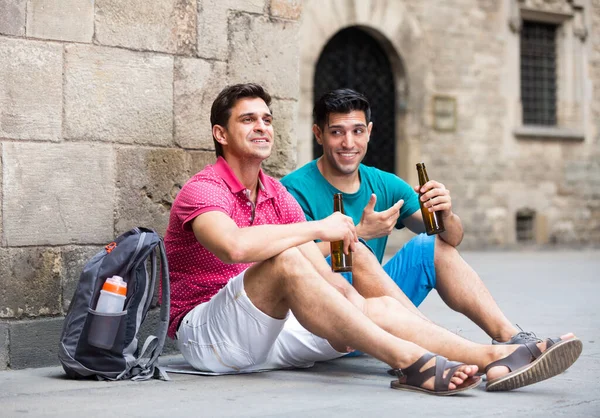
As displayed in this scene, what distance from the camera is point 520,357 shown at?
4.02 metres

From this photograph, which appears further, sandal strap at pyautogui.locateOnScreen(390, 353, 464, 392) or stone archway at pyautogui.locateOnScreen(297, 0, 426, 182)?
stone archway at pyautogui.locateOnScreen(297, 0, 426, 182)

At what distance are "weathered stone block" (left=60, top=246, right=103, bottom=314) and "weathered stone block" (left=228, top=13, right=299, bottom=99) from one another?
4.16ft

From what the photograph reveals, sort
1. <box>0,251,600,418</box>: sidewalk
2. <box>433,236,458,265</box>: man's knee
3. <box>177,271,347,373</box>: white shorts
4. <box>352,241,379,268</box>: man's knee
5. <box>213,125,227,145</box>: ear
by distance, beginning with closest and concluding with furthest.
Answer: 1. <box>0,251,600,418</box>: sidewalk
2. <box>177,271,347,373</box>: white shorts
3. <box>352,241,379,268</box>: man's knee
4. <box>213,125,227,145</box>: ear
5. <box>433,236,458,265</box>: man's knee

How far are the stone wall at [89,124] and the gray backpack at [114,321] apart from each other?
58cm

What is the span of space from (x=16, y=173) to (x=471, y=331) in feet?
9.32

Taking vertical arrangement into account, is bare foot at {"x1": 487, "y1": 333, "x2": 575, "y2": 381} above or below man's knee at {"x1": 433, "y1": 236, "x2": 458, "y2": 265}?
below

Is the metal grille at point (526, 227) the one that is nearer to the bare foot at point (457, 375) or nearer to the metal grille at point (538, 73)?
the metal grille at point (538, 73)

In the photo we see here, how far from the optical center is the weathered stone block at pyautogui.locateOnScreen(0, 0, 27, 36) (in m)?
4.75

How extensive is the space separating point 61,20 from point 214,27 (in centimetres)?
89

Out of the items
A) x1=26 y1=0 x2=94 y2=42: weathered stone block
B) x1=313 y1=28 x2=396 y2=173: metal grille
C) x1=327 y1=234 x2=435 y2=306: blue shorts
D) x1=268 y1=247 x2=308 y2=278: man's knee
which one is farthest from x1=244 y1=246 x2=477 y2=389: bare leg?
x1=313 y1=28 x2=396 y2=173: metal grille

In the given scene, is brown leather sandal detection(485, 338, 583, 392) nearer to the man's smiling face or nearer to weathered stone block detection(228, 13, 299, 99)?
the man's smiling face

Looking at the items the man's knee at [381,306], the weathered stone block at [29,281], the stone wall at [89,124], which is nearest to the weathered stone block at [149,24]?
the stone wall at [89,124]

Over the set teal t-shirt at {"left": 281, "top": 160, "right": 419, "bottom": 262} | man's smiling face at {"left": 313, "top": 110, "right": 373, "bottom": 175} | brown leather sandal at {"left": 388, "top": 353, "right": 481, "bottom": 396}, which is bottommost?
brown leather sandal at {"left": 388, "top": 353, "right": 481, "bottom": 396}

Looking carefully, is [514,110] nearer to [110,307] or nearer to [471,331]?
[471,331]
